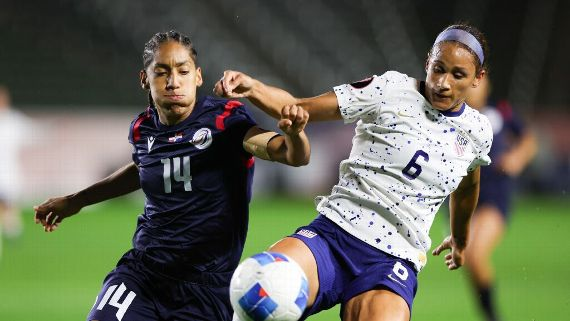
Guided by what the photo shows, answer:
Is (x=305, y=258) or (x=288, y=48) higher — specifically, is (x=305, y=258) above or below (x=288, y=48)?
below

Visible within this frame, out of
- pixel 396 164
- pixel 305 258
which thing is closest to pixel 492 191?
pixel 396 164

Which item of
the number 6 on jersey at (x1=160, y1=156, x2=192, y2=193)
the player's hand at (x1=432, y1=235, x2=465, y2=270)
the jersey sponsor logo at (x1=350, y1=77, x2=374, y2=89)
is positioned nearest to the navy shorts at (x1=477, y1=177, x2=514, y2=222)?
the player's hand at (x1=432, y1=235, x2=465, y2=270)

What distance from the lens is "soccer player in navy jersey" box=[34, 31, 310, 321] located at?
4754 mm

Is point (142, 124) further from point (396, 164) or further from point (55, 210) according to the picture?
point (396, 164)

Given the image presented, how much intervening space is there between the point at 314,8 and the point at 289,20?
99 cm

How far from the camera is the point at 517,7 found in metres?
25.6

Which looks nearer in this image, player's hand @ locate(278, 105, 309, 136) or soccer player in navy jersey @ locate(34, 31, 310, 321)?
player's hand @ locate(278, 105, 309, 136)

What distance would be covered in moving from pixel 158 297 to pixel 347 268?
97 centimetres

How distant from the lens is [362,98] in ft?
15.1

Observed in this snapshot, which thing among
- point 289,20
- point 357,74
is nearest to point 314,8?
point 289,20

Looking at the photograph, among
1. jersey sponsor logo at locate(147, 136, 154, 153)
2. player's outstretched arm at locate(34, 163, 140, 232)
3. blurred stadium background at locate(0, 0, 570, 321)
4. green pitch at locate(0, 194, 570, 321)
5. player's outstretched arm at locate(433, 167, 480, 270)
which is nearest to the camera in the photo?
jersey sponsor logo at locate(147, 136, 154, 153)

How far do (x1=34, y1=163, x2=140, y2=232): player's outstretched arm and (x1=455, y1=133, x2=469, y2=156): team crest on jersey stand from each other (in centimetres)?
183

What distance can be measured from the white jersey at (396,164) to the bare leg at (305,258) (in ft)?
0.87

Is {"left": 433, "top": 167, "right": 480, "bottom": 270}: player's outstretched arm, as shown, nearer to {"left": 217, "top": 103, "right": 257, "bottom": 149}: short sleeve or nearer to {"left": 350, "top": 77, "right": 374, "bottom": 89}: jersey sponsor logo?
{"left": 350, "top": 77, "right": 374, "bottom": 89}: jersey sponsor logo
